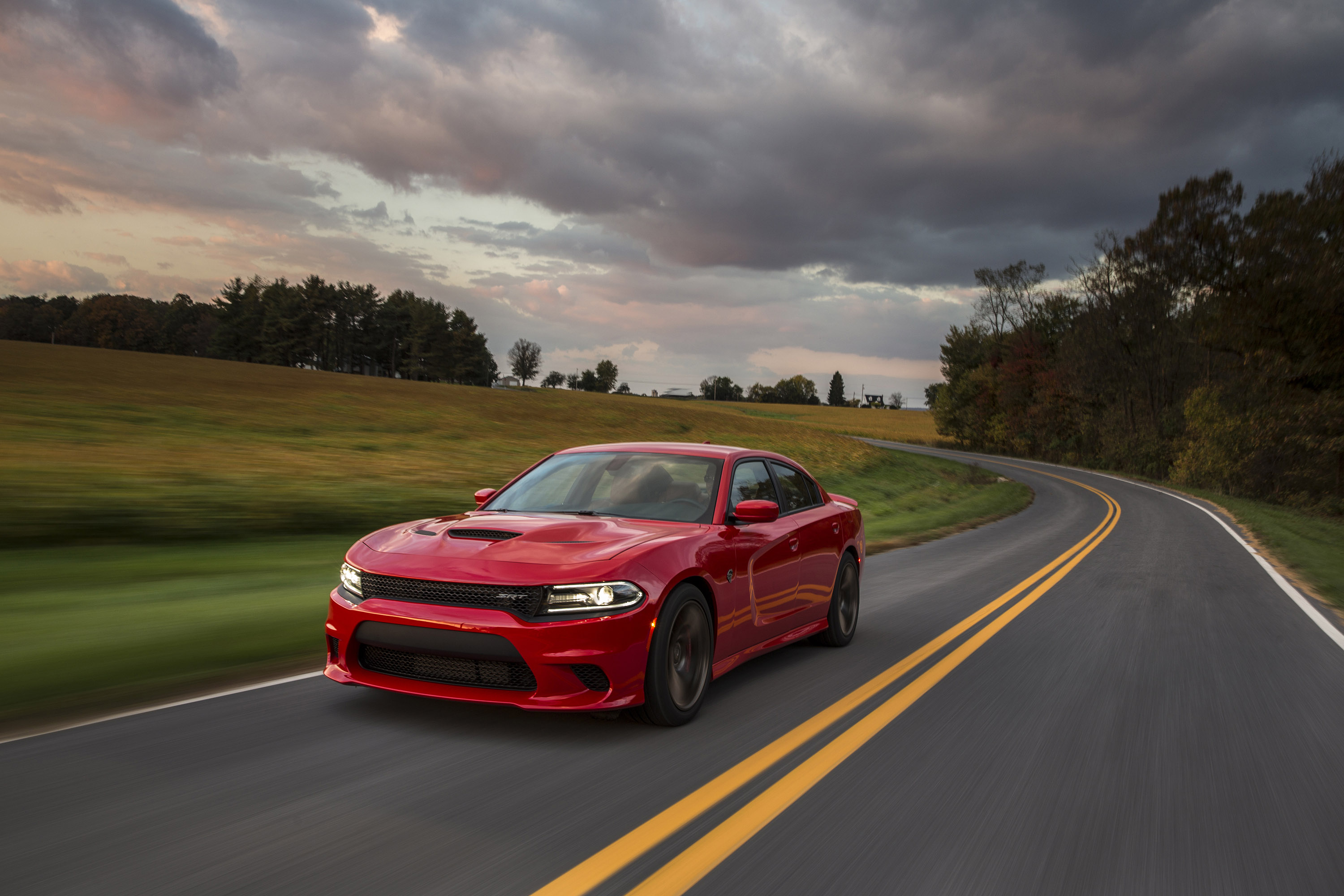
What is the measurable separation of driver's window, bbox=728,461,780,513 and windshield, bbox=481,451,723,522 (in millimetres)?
148

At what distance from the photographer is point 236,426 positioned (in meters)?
26.8

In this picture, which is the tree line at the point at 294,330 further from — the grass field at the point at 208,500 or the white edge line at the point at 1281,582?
the white edge line at the point at 1281,582

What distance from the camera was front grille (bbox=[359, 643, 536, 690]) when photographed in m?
4.39

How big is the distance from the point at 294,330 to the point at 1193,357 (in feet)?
332

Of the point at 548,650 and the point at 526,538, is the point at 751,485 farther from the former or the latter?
the point at 548,650

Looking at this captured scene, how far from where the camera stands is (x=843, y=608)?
7.45m

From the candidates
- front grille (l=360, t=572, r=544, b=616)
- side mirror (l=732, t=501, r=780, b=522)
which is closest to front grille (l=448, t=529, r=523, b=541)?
front grille (l=360, t=572, r=544, b=616)

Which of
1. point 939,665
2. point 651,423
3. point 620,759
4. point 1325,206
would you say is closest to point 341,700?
point 620,759

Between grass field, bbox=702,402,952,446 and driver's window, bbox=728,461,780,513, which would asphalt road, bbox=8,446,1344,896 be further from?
grass field, bbox=702,402,952,446

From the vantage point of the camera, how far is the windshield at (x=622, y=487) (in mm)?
5758

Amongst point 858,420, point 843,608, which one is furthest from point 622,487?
point 858,420

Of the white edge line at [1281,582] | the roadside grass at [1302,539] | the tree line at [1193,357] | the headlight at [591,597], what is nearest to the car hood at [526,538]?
the headlight at [591,597]

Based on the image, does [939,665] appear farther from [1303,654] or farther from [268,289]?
[268,289]

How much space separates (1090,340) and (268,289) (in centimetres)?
10683
